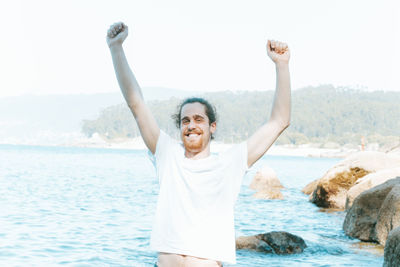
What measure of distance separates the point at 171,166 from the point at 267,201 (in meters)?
20.2

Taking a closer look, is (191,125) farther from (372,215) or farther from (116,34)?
(372,215)

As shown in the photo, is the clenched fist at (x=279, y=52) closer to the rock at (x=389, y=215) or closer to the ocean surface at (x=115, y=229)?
the ocean surface at (x=115, y=229)

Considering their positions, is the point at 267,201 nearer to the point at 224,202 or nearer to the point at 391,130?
the point at 224,202

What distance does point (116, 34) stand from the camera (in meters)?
3.39

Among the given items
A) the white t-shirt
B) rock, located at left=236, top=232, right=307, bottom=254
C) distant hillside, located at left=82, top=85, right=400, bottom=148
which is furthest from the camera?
distant hillside, located at left=82, top=85, right=400, bottom=148

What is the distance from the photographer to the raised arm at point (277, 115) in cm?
326

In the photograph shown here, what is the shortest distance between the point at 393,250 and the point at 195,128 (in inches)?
162

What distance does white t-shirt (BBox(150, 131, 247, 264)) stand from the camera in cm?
305

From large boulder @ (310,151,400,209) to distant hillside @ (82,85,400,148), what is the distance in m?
121

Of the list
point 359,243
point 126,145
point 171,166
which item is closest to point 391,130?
point 126,145

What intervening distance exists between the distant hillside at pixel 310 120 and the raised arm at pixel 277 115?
447ft

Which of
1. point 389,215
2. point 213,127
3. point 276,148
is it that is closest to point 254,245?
point 389,215

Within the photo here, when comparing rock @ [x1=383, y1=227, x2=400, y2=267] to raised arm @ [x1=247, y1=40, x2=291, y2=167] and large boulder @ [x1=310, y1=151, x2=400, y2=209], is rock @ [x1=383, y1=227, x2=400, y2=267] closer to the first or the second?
raised arm @ [x1=247, y1=40, x2=291, y2=167]

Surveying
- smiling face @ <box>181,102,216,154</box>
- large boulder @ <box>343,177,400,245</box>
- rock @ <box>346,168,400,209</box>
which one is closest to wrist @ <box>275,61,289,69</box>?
smiling face @ <box>181,102,216,154</box>
